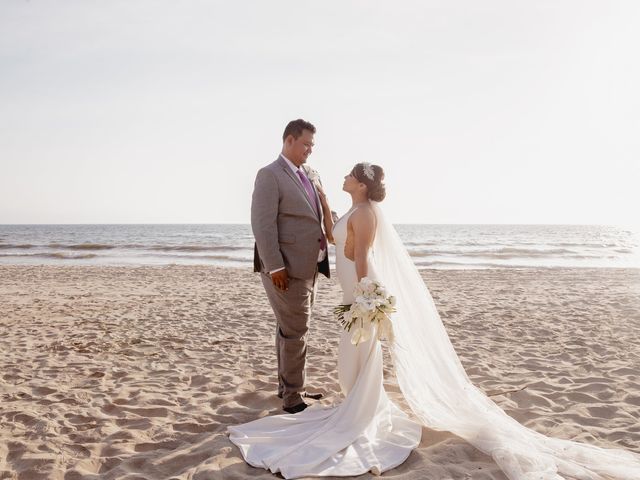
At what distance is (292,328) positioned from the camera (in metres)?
4.23

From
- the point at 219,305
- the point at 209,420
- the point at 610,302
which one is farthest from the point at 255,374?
the point at 610,302

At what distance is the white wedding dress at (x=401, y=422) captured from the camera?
3.21 metres

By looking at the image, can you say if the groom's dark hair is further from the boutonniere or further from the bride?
the bride

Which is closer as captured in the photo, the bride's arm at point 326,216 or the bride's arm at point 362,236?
the bride's arm at point 362,236

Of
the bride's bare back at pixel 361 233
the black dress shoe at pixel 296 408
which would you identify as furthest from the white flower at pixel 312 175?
the black dress shoe at pixel 296 408

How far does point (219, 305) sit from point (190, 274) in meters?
7.11

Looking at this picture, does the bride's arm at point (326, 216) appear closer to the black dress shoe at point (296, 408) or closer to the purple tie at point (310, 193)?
the purple tie at point (310, 193)

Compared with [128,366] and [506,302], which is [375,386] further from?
[506,302]

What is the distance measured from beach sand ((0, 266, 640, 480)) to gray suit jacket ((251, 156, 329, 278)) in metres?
1.39

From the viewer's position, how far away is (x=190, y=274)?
55.9 feet

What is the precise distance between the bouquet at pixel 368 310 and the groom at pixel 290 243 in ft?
1.86

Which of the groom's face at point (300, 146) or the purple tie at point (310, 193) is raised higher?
the groom's face at point (300, 146)

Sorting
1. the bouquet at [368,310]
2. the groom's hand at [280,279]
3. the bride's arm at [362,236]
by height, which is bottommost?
the bouquet at [368,310]

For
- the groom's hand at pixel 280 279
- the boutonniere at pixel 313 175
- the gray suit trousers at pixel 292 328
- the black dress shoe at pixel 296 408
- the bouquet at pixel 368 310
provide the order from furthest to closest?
the boutonniere at pixel 313 175
the black dress shoe at pixel 296 408
the gray suit trousers at pixel 292 328
the groom's hand at pixel 280 279
the bouquet at pixel 368 310
